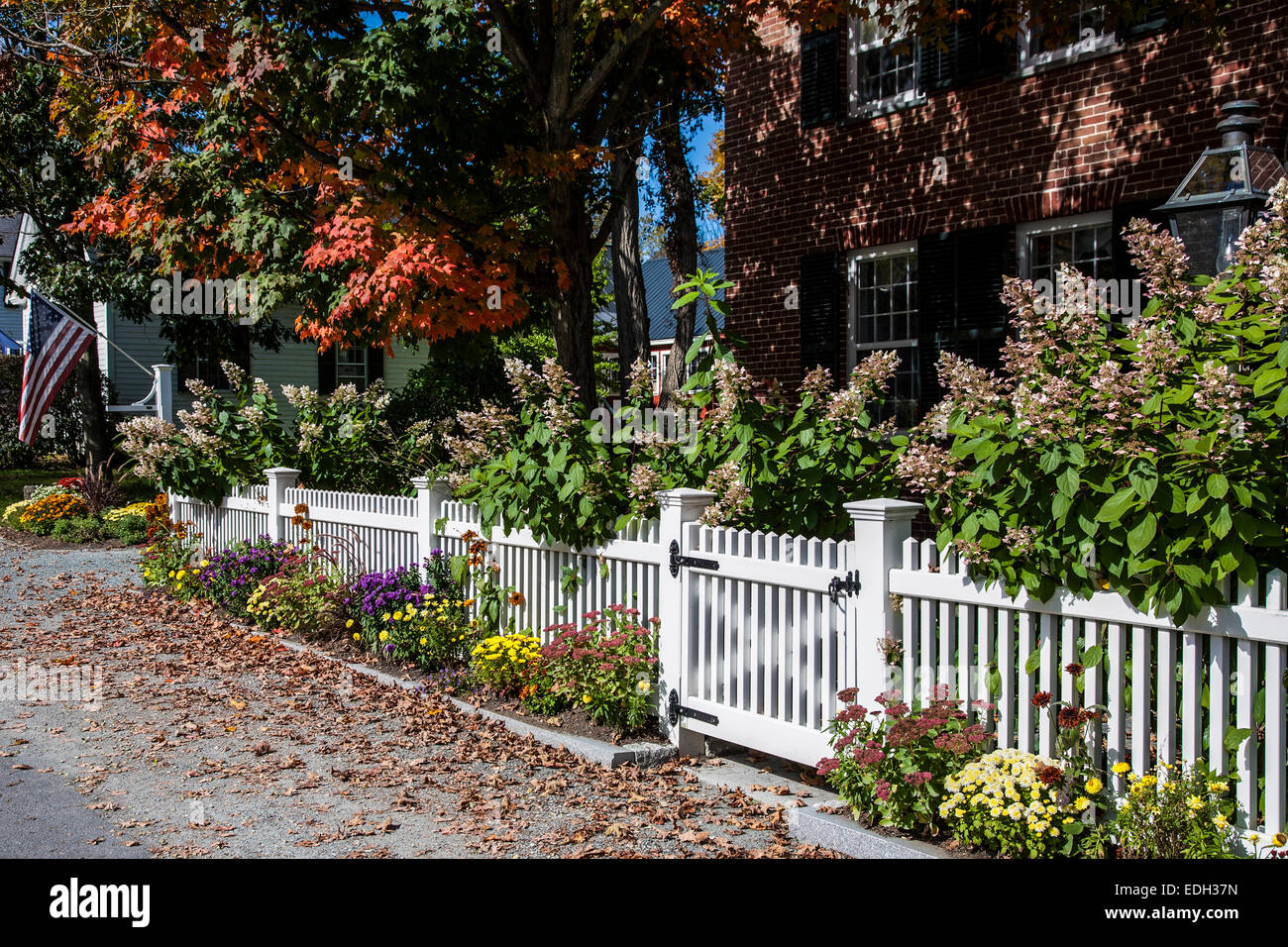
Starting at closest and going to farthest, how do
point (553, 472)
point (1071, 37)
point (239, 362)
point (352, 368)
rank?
point (553, 472)
point (1071, 37)
point (239, 362)
point (352, 368)

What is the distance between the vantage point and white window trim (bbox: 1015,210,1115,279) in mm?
9750

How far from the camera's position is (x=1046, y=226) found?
33.2 ft

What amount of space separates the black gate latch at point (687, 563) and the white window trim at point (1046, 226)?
568 cm

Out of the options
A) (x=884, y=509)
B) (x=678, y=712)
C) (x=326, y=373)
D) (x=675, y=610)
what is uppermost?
(x=326, y=373)

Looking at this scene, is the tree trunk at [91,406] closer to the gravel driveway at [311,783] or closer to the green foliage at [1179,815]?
the gravel driveway at [311,783]

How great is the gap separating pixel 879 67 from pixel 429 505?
22.5 feet

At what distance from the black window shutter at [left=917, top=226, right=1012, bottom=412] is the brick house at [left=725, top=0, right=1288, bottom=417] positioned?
0.02m

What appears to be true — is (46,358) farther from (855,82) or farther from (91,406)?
(855,82)

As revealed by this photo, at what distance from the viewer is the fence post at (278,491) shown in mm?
10664

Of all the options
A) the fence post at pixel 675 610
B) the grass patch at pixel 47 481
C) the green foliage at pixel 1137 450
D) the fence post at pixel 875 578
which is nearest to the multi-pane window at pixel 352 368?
the grass patch at pixel 47 481

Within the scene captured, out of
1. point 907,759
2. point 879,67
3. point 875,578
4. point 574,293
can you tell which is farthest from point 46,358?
point 907,759

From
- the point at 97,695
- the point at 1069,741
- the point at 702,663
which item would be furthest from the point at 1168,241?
the point at 97,695

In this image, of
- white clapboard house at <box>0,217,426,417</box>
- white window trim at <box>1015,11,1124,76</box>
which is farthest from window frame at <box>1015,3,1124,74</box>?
white clapboard house at <box>0,217,426,417</box>

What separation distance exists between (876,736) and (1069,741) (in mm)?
793
